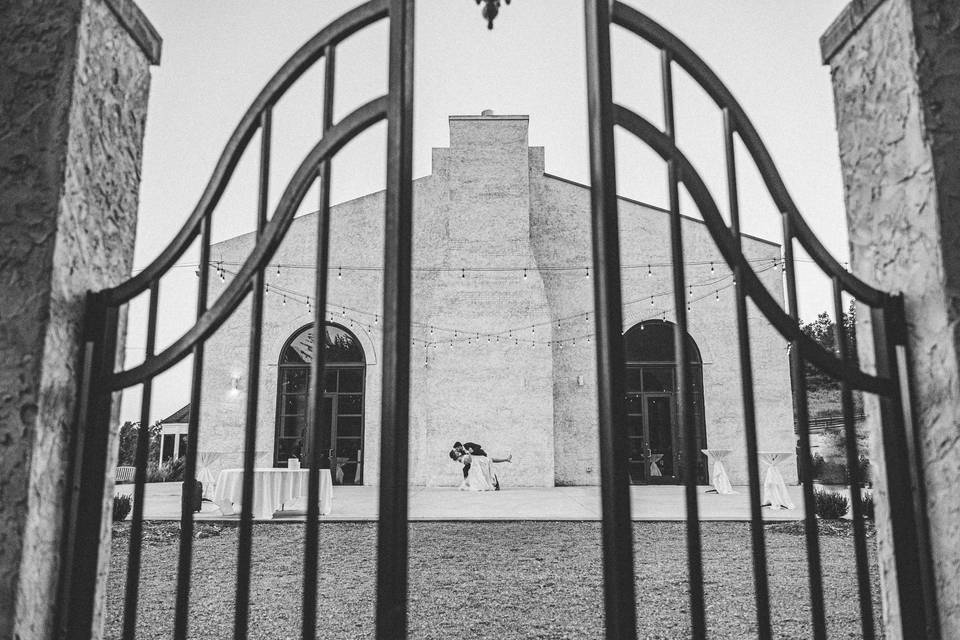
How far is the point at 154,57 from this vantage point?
183 cm

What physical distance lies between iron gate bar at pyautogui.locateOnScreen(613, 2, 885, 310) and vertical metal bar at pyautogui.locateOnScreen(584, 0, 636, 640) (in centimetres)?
13

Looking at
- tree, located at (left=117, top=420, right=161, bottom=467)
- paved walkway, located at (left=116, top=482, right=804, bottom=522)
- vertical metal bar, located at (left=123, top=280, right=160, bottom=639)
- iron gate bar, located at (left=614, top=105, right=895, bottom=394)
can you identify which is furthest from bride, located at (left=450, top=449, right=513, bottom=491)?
iron gate bar, located at (left=614, top=105, right=895, bottom=394)

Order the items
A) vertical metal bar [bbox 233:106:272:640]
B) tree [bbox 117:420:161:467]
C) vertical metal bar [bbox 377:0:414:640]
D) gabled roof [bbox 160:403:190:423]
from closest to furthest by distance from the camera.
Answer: vertical metal bar [bbox 377:0:414:640]
vertical metal bar [bbox 233:106:272:640]
tree [bbox 117:420:161:467]
gabled roof [bbox 160:403:190:423]

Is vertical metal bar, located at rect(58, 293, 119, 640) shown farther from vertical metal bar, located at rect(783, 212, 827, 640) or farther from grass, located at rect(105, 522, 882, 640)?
grass, located at rect(105, 522, 882, 640)

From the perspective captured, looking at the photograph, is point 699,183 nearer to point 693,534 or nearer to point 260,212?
point 693,534

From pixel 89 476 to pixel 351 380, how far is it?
1452cm

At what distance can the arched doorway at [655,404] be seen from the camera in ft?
50.6

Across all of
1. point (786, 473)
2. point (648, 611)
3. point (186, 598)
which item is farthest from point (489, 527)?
point (786, 473)

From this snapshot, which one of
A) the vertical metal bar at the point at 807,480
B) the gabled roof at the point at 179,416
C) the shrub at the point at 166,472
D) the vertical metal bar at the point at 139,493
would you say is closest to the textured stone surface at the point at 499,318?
the shrub at the point at 166,472

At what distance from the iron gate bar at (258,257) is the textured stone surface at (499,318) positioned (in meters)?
13.3

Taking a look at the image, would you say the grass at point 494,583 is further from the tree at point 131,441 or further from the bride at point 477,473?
the tree at point 131,441

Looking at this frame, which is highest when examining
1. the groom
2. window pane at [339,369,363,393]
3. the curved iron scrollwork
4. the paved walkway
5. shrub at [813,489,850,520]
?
window pane at [339,369,363,393]

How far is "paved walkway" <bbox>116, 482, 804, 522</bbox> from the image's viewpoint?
8812mm

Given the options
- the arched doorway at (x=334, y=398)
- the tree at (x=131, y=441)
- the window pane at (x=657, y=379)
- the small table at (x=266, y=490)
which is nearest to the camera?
the small table at (x=266, y=490)
